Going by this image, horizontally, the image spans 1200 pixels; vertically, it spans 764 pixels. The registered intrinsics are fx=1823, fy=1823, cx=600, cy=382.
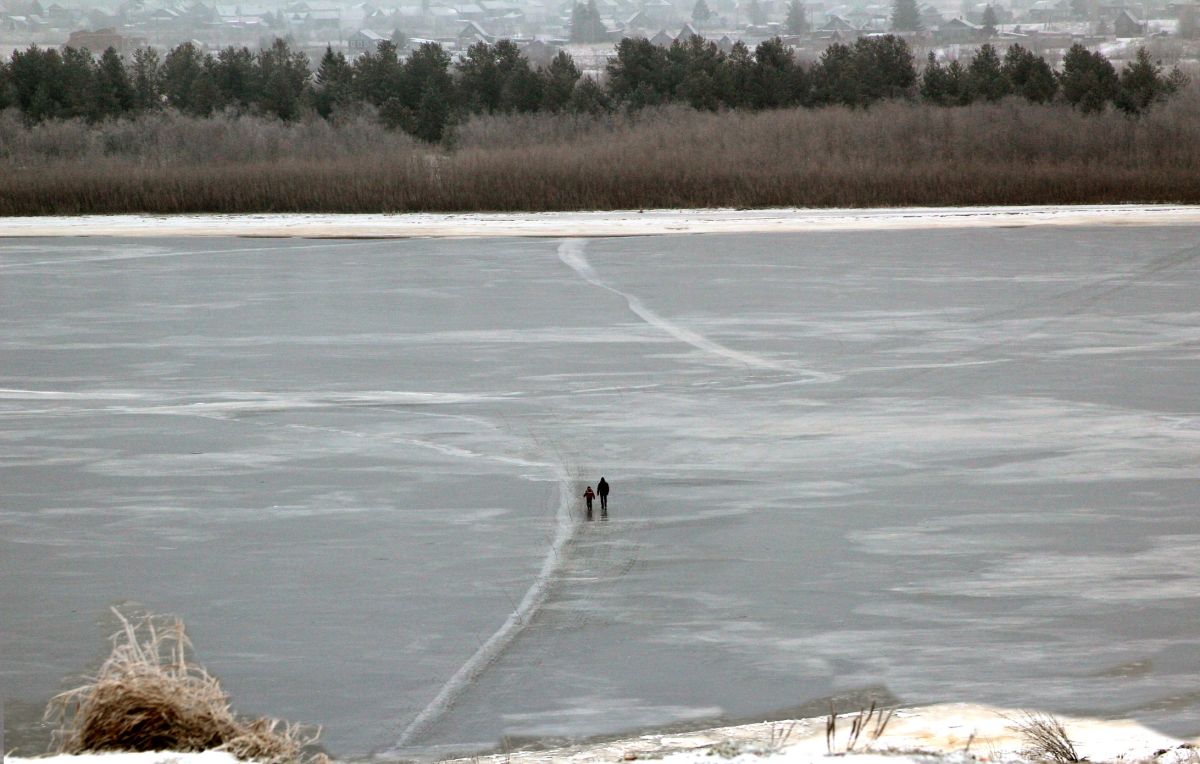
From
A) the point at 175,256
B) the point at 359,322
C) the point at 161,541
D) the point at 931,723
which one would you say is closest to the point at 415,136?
the point at 175,256

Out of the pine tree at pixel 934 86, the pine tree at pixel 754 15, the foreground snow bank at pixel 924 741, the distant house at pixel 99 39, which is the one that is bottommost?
the foreground snow bank at pixel 924 741

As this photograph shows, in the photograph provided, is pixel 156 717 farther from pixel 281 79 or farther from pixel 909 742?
pixel 281 79

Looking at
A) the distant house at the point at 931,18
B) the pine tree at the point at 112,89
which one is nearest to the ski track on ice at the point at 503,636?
the pine tree at the point at 112,89

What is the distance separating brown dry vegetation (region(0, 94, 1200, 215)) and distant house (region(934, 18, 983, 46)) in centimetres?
7484

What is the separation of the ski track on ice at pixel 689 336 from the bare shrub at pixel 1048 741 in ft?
27.5

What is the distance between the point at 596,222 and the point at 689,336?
13624 millimetres

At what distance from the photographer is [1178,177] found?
3488 centimetres

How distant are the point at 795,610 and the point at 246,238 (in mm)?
22066

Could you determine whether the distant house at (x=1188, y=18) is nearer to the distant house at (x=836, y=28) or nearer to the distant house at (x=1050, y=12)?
the distant house at (x=1050, y=12)

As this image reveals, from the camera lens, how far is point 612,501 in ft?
33.8

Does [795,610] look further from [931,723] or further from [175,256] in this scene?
[175,256]

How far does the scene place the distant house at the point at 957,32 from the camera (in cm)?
11725

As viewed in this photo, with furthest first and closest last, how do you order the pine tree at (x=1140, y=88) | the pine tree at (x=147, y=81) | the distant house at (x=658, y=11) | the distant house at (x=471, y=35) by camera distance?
the distant house at (x=658, y=11) < the distant house at (x=471, y=35) < the pine tree at (x=147, y=81) < the pine tree at (x=1140, y=88)

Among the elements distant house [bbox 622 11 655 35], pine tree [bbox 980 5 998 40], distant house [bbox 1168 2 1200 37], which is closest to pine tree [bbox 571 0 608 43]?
distant house [bbox 622 11 655 35]
